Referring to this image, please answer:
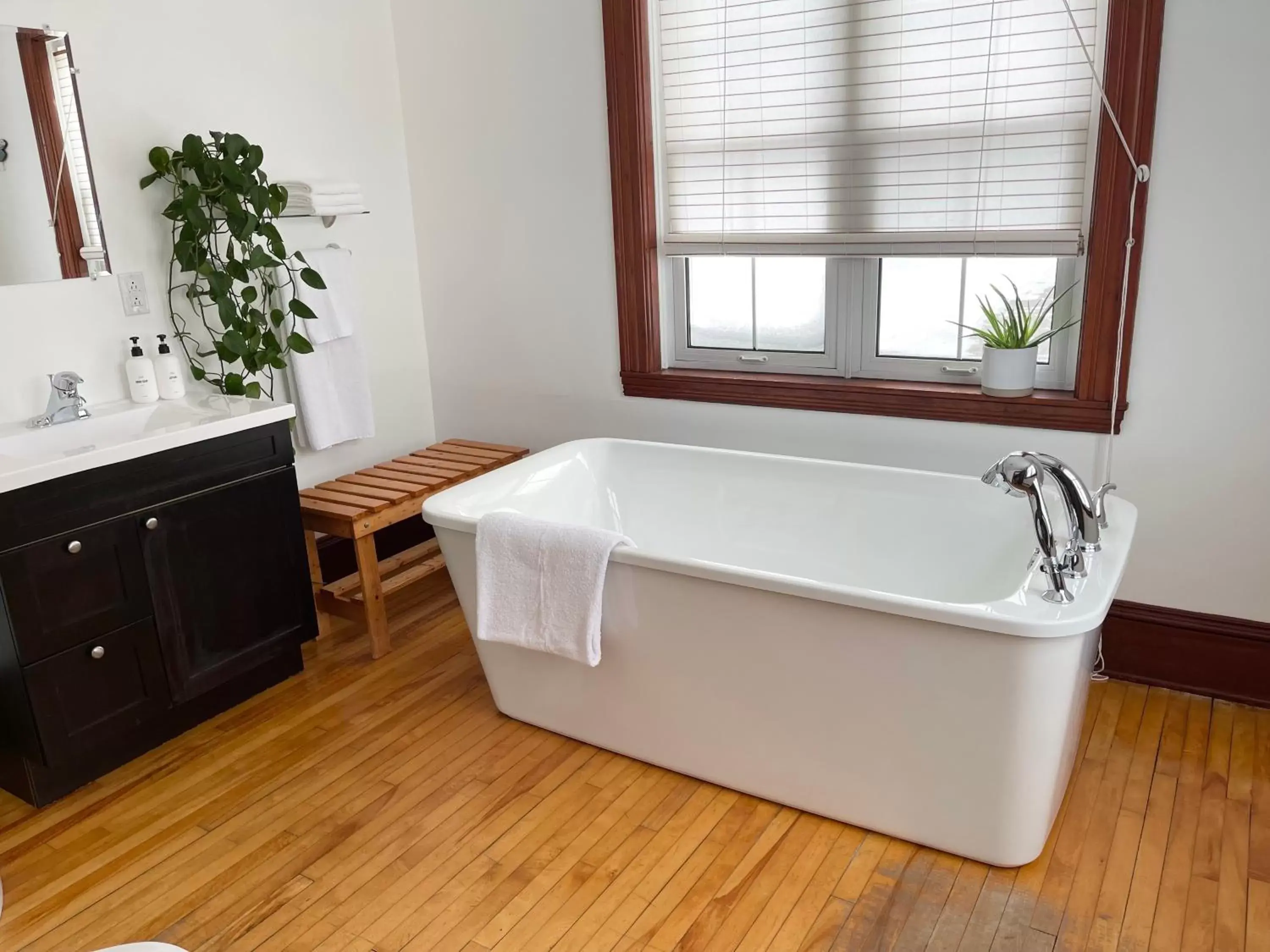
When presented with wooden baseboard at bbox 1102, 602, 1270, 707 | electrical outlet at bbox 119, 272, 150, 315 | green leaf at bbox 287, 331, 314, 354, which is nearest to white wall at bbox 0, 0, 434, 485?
electrical outlet at bbox 119, 272, 150, 315

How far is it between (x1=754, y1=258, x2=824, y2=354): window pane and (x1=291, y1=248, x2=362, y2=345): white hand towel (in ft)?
4.48

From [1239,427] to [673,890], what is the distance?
1.78m

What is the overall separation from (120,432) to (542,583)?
1.26m

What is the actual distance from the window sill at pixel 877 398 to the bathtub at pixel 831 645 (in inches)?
7.5

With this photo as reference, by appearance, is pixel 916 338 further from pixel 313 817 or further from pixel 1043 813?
pixel 313 817

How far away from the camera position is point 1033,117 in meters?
2.60

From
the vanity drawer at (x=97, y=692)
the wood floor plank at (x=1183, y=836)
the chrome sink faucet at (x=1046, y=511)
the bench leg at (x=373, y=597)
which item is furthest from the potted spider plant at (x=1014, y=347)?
the vanity drawer at (x=97, y=692)

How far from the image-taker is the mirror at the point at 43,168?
8.21ft

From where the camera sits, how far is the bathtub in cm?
191

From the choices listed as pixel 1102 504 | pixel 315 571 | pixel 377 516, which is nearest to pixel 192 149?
pixel 377 516

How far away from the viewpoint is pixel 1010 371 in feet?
8.77

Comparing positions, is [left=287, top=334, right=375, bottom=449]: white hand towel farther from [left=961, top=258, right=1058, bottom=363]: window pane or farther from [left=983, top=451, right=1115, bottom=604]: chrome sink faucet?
[left=983, top=451, right=1115, bottom=604]: chrome sink faucet

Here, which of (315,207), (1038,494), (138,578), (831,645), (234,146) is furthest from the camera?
(315,207)

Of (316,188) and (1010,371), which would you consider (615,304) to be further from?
(1010,371)
